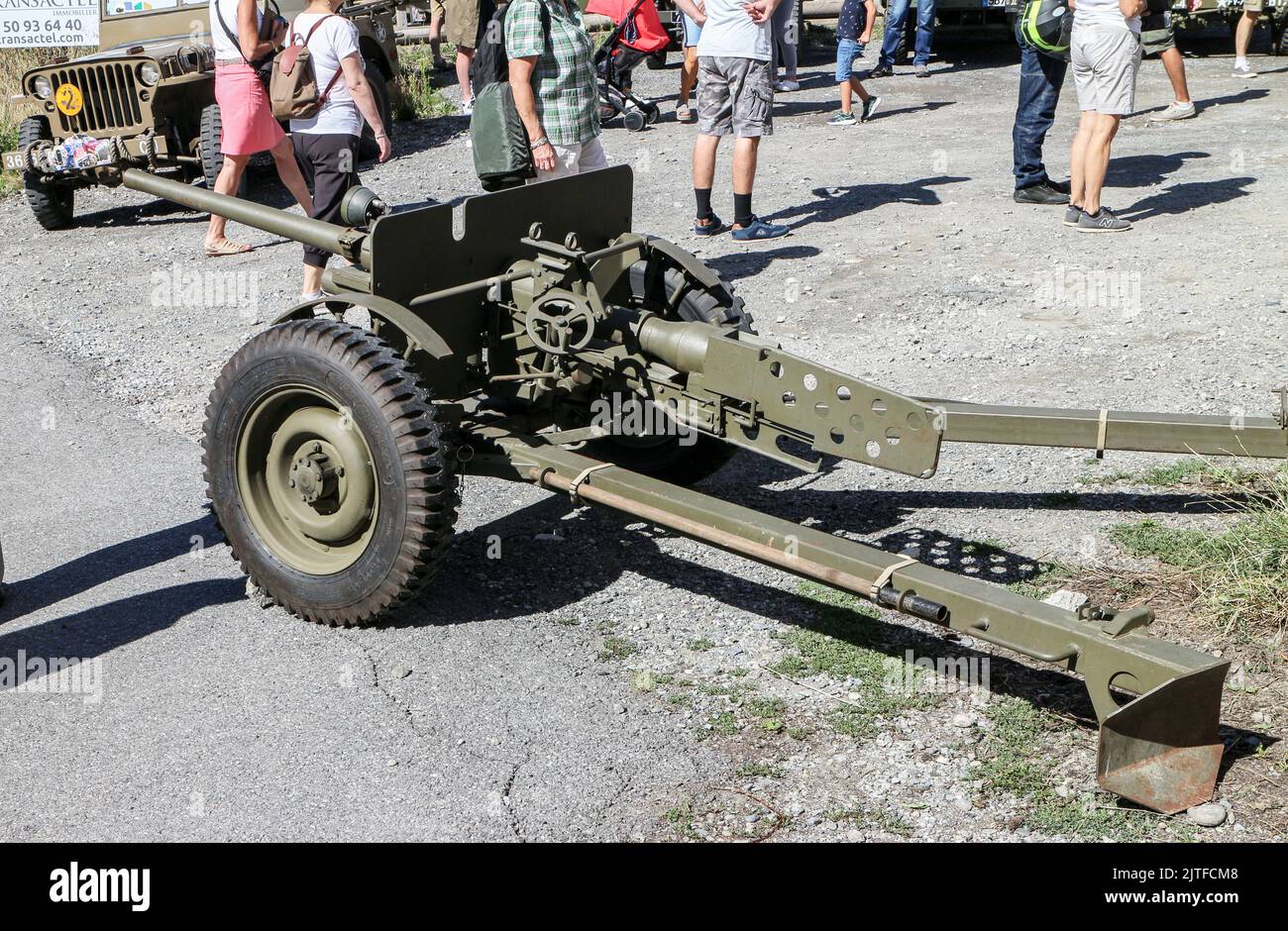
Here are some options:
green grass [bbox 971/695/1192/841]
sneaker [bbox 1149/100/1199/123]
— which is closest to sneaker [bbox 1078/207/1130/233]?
sneaker [bbox 1149/100/1199/123]

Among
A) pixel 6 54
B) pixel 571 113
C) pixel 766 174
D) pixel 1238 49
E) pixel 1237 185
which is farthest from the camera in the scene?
pixel 6 54

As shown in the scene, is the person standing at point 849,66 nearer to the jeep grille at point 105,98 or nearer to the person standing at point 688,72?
the person standing at point 688,72

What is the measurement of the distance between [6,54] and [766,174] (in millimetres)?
10647

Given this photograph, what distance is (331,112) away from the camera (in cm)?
751

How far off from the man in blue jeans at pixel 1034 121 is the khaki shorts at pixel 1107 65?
2.10ft

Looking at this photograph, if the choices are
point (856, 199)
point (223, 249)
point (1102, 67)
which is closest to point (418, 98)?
point (223, 249)

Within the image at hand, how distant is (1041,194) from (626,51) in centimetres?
550

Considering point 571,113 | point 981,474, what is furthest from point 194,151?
point 981,474

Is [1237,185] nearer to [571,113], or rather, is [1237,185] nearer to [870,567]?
[571,113]

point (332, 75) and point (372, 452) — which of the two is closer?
point (372, 452)

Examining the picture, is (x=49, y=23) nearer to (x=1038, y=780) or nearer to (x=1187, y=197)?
(x=1187, y=197)

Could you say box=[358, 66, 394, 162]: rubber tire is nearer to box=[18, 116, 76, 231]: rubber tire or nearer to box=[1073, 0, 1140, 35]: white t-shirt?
box=[18, 116, 76, 231]: rubber tire

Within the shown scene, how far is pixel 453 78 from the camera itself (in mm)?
17359

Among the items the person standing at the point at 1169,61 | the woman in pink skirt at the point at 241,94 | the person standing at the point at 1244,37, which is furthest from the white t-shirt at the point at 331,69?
the person standing at the point at 1244,37
